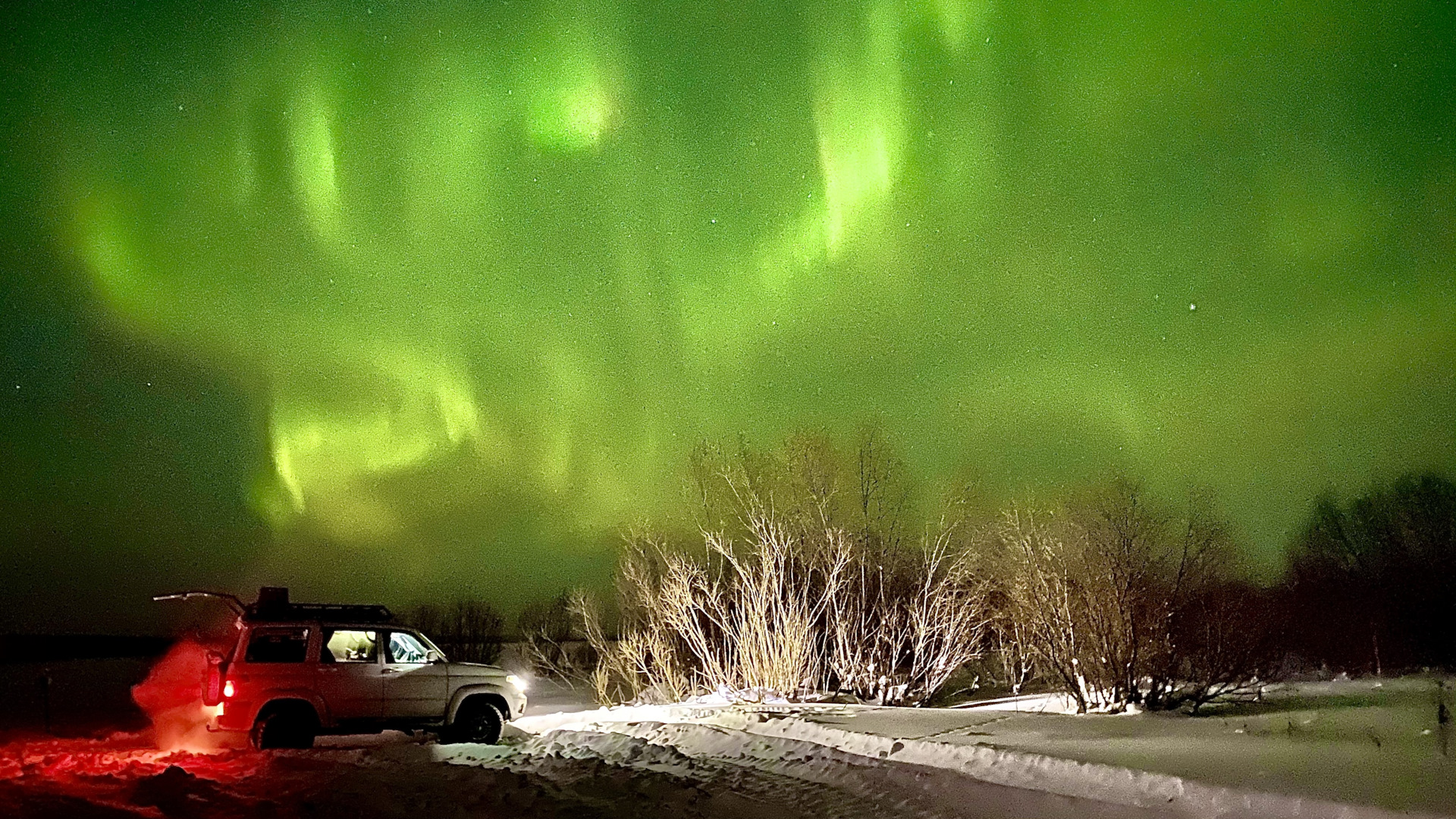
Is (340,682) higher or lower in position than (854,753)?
higher

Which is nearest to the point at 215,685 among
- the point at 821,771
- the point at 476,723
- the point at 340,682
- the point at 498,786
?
the point at 340,682

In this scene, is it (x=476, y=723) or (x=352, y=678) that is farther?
(x=476, y=723)

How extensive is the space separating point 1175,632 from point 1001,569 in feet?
12.2

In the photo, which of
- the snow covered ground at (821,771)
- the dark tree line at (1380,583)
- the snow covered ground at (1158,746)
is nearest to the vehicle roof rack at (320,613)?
the snow covered ground at (821,771)

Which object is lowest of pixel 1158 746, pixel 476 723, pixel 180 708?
pixel 1158 746

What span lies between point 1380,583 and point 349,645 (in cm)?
3373

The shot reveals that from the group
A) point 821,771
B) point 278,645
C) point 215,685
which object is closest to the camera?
point 821,771

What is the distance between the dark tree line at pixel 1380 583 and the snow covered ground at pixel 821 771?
51.3ft

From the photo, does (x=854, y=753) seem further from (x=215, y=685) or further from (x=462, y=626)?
(x=462, y=626)

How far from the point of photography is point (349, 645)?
45.8 ft

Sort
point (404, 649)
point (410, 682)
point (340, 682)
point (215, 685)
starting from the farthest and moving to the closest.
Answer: point (404, 649), point (410, 682), point (340, 682), point (215, 685)

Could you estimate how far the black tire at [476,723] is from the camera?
547 inches

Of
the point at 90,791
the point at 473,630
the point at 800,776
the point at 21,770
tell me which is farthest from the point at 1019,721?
the point at 473,630

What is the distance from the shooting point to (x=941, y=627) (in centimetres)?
2186
